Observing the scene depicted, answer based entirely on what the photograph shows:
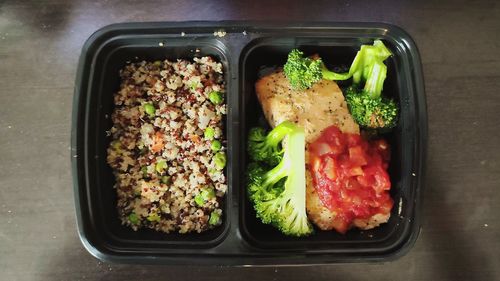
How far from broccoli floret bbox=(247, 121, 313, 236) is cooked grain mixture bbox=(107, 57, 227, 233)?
22 cm

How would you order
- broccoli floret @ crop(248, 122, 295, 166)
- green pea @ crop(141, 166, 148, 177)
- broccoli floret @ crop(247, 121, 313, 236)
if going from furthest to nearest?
green pea @ crop(141, 166, 148, 177) → broccoli floret @ crop(248, 122, 295, 166) → broccoli floret @ crop(247, 121, 313, 236)

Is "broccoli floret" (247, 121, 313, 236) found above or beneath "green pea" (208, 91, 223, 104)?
beneath

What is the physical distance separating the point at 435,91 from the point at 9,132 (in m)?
2.61

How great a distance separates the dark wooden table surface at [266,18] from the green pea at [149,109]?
A: 537 mm

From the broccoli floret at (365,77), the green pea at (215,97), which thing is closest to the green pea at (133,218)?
the green pea at (215,97)

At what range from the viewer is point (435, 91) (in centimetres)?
276

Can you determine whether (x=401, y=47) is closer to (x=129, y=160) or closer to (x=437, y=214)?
(x=437, y=214)

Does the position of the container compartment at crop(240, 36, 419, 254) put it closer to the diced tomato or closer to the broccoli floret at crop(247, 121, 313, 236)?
the broccoli floret at crop(247, 121, 313, 236)

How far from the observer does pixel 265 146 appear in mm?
2430

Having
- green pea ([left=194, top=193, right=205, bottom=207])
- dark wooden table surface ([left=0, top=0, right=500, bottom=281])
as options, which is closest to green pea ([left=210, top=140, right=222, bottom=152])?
green pea ([left=194, top=193, right=205, bottom=207])

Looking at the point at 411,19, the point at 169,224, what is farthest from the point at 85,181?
the point at 411,19

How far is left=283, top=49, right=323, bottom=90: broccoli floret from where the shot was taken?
2.41 meters

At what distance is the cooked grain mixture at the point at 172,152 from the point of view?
248cm

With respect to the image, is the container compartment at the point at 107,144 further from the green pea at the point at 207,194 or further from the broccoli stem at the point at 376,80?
the broccoli stem at the point at 376,80
